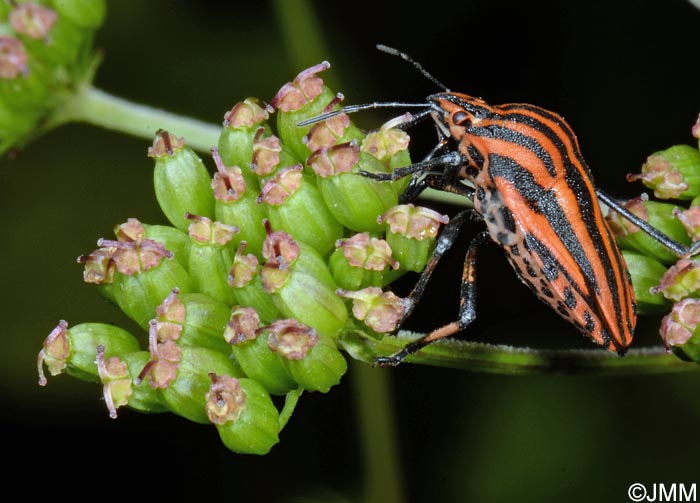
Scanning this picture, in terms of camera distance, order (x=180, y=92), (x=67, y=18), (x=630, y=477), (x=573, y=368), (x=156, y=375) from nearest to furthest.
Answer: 1. (x=156, y=375)
2. (x=573, y=368)
3. (x=67, y=18)
4. (x=630, y=477)
5. (x=180, y=92)

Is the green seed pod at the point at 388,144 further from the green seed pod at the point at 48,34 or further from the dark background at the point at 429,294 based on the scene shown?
the green seed pod at the point at 48,34

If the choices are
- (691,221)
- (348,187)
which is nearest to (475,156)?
(348,187)

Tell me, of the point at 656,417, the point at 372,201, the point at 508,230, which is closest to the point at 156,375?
the point at 372,201

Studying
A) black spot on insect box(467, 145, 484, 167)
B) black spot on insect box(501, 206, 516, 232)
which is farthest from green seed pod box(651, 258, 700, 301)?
black spot on insect box(467, 145, 484, 167)

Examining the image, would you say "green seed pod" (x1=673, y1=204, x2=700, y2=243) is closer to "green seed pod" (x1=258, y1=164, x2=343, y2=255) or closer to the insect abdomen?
the insect abdomen

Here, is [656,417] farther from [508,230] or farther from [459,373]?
[508,230]

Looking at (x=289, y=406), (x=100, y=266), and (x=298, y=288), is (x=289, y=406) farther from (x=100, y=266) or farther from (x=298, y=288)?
(x=100, y=266)
